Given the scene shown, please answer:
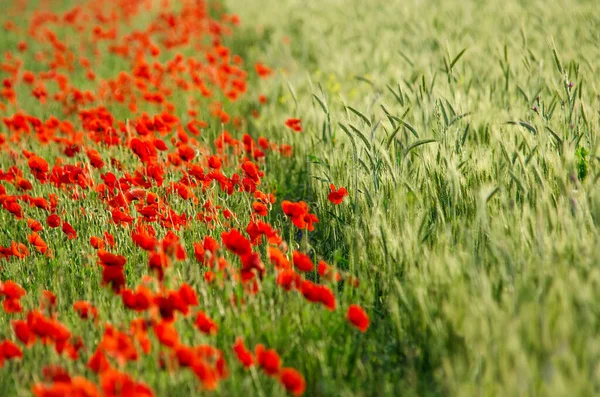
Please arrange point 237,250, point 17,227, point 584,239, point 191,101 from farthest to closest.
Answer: point 191,101 → point 17,227 → point 237,250 → point 584,239

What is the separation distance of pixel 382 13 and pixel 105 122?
411 cm

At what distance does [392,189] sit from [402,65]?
223cm

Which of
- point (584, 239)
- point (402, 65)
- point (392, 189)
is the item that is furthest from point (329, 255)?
point (402, 65)

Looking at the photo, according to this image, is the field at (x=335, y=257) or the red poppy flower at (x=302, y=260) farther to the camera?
the red poppy flower at (x=302, y=260)

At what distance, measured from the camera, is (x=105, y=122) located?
3070 millimetres

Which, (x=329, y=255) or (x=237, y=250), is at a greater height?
(x=237, y=250)

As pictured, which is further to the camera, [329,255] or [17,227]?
[17,227]

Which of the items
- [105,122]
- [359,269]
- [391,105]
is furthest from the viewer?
[391,105]

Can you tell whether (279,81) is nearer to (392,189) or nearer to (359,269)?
(392,189)

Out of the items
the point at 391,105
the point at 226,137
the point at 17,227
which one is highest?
the point at 391,105

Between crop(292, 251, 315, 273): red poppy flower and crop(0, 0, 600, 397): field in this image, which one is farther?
crop(292, 251, 315, 273): red poppy flower

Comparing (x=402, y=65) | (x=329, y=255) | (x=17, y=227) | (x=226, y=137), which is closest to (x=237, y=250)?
(x=329, y=255)

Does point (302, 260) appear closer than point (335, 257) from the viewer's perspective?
Yes

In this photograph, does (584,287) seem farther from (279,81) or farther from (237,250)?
(279,81)
